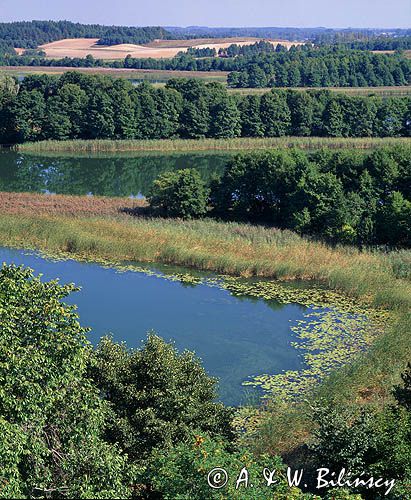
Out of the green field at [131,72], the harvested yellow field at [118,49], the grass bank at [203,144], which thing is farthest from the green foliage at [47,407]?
the harvested yellow field at [118,49]

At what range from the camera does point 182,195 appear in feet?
101

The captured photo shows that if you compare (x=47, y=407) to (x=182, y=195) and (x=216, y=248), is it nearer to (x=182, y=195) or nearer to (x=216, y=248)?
(x=216, y=248)

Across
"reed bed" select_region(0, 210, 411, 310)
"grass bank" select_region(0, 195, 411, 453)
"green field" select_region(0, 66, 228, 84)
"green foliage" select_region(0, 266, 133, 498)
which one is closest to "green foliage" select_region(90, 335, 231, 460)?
"green foliage" select_region(0, 266, 133, 498)

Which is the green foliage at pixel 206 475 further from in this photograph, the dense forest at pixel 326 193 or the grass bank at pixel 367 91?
the grass bank at pixel 367 91

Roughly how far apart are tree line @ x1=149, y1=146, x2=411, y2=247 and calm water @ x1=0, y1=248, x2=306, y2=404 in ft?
19.7

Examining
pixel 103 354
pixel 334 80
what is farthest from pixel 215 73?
pixel 103 354

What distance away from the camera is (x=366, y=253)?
25.5m

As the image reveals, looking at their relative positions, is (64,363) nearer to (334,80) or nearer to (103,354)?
(103,354)

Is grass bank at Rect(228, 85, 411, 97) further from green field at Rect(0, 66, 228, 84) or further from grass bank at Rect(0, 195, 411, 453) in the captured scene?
grass bank at Rect(0, 195, 411, 453)

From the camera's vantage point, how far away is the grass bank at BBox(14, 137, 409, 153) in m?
51.0

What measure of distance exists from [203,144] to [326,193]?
25.2 meters

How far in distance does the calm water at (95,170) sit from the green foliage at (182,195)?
27.8 ft

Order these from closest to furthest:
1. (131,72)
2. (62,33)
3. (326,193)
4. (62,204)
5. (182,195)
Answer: (326,193), (182,195), (62,204), (131,72), (62,33)

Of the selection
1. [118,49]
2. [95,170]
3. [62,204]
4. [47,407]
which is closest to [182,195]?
[62,204]
